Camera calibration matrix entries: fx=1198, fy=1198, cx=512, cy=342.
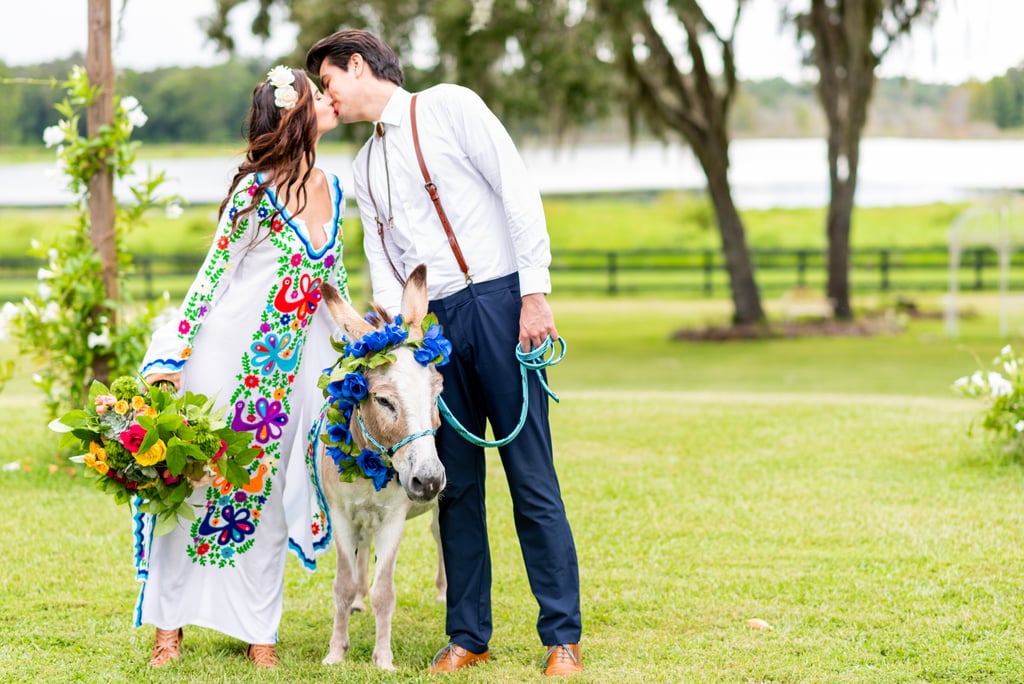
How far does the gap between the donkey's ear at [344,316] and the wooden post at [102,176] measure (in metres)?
4.04

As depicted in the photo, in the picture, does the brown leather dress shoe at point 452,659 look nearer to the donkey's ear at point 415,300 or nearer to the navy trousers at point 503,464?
the navy trousers at point 503,464

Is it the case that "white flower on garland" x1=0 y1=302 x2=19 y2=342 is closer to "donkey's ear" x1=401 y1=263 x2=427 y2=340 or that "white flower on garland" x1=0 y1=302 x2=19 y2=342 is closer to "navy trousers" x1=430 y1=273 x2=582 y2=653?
"navy trousers" x1=430 y1=273 x2=582 y2=653

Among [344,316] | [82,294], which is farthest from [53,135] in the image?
[344,316]

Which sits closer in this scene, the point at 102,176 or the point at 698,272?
the point at 102,176

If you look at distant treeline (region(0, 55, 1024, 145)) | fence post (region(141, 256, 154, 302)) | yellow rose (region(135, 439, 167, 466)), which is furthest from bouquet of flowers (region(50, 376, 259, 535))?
fence post (region(141, 256, 154, 302))

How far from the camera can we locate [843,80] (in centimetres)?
1975

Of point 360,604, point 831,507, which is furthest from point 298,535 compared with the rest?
point 831,507

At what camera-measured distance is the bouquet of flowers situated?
3.86 meters

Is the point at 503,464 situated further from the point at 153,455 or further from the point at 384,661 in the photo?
the point at 153,455

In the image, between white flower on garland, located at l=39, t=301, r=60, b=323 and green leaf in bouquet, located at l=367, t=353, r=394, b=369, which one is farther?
white flower on garland, located at l=39, t=301, r=60, b=323

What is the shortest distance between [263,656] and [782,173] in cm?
4817

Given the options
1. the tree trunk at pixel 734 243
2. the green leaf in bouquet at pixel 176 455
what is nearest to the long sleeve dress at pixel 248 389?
the green leaf in bouquet at pixel 176 455

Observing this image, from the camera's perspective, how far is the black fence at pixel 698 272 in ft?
94.3

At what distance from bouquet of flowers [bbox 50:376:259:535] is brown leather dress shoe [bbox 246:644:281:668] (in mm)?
562
